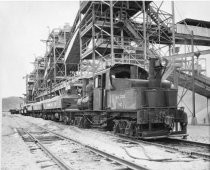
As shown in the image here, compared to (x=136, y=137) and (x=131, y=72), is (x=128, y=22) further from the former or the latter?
(x=136, y=137)

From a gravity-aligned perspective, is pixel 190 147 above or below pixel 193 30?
below

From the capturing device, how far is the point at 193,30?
32938 millimetres

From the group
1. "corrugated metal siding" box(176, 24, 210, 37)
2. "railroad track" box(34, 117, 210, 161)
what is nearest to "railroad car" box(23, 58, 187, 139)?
"railroad track" box(34, 117, 210, 161)

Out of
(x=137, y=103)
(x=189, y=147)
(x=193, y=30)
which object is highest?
(x=193, y=30)

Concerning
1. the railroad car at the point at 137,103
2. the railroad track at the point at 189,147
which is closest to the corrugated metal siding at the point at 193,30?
the railroad car at the point at 137,103

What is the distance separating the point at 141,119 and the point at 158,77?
Result: 2.02m

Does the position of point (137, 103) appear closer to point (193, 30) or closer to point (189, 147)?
point (189, 147)

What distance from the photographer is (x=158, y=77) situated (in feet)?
36.8

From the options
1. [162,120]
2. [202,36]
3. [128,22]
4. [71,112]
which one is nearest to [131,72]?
[162,120]

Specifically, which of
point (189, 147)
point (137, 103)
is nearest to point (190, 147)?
point (189, 147)

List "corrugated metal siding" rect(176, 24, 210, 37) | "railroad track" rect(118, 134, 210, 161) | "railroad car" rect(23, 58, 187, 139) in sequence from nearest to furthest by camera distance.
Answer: "railroad track" rect(118, 134, 210, 161) → "railroad car" rect(23, 58, 187, 139) → "corrugated metal siding" rect(176, 24, 210, 37)

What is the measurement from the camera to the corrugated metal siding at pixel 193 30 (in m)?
31.7

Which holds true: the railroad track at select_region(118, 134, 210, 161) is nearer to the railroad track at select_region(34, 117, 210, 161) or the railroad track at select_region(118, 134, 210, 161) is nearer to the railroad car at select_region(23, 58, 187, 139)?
the railroad track at select_region(34, 117, 210, 161)

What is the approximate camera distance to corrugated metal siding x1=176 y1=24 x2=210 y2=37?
104 ft
